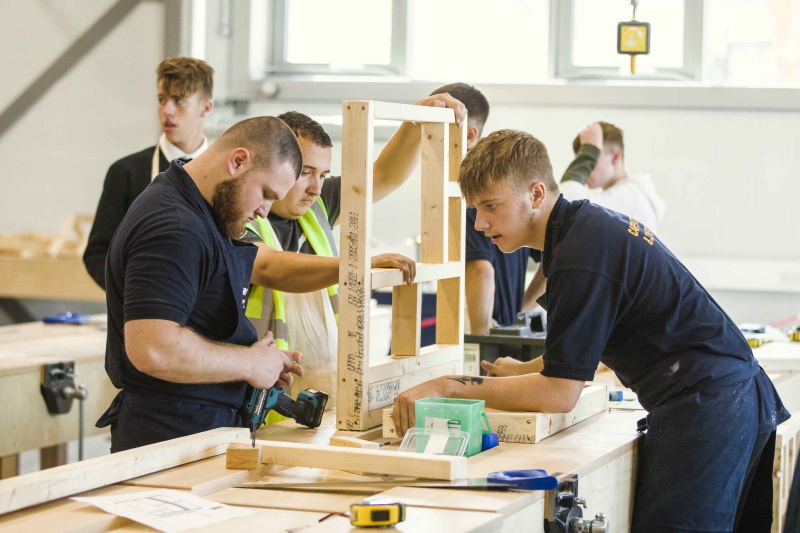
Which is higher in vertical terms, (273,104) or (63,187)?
(273,104)

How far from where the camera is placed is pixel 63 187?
6164 mm

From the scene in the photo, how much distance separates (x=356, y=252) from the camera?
6.68 ft

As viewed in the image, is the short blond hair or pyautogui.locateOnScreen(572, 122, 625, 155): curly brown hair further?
pyautogui.locateOnScreen(572, 122, 625, 155): curly brown hair

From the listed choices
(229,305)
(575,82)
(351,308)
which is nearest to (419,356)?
(351,308)

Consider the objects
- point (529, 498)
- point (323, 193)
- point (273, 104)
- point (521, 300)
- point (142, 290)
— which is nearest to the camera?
point (529, 498)

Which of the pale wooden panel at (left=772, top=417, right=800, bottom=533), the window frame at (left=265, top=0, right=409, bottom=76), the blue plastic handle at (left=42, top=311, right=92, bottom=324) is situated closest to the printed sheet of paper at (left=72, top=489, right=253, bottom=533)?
the pale wooden panel at (left=772, top=417, right=800, bottom=533)

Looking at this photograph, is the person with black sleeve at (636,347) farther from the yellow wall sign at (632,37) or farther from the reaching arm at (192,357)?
the yellow wall sign at (632,37)

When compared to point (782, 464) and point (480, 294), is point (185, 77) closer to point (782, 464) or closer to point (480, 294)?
point (480, 294)

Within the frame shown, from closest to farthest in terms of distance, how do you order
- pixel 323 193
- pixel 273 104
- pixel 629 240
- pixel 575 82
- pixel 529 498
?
1. pixel 529 498
2. pixel 629 240
3. pixel 323 193
4. pixel 575 82
5. pixel 273 104

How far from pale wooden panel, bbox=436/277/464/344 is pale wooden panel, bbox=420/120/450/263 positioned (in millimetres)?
102

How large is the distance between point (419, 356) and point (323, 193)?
685mm

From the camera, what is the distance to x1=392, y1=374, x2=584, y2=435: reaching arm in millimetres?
1934

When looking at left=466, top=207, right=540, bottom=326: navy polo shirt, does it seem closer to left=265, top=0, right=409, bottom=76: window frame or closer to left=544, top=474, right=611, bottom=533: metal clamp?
left=544, top=474, right=611, bottom=533: metal clamp

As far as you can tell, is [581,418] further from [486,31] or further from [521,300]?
[486,31]
